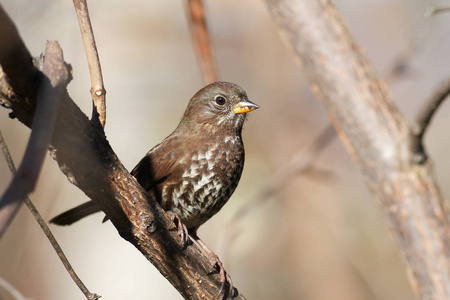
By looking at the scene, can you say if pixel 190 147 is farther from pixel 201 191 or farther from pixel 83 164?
pixel 83 164

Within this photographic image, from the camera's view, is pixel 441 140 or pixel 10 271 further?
pixel 441 140

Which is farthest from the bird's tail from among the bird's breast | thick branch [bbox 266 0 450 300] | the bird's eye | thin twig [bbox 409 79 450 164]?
thin twig [bbox 409 79 450 164]

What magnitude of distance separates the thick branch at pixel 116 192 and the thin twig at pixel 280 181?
4.45ft

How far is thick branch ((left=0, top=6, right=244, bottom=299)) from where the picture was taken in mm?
2029

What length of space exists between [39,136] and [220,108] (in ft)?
8.39

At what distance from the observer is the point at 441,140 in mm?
9500

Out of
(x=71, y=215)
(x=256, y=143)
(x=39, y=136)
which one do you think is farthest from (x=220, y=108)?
(x=256, y=143)

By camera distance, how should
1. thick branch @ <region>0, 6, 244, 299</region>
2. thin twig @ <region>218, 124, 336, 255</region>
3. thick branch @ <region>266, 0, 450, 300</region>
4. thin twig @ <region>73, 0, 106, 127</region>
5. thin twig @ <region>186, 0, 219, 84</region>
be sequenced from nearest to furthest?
thick branch @ <region>0, 6, 244, 299</region>, thick branch @ <region>266, 0, 450, 300</region>, thin twig @ <region>73, 0, 106, 127</region>, thin twig @ <region>186, 0, 219, 84</region>, thin twig @ <region>218, 124, 336, 255</region>

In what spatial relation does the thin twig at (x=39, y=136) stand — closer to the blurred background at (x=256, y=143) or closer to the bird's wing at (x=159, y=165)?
the bird's wing at (x=159, y=165)

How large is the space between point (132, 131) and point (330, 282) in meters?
3.24

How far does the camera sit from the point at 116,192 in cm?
232

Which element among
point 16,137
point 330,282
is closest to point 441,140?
point 330,282

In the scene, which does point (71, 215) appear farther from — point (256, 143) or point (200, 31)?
point (256, 143)

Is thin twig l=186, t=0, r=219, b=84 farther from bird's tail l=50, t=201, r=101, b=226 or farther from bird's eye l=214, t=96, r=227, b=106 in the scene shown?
bird's tail l=50, t=201, r=101, b=226
